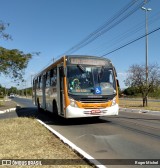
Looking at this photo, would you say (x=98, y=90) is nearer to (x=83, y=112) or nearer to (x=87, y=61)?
(x=83, y=112)

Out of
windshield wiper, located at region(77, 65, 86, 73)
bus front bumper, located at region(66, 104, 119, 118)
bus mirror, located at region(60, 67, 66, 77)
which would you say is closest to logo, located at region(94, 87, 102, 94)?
bus front bumper, located at region(66, 104, 119, 118)

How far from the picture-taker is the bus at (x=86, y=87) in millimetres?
14852

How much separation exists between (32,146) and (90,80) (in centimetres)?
619

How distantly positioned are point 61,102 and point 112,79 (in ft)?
8.60

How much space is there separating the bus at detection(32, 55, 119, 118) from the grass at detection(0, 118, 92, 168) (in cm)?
237

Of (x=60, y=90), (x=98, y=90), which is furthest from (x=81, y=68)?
(x=60, y=90)

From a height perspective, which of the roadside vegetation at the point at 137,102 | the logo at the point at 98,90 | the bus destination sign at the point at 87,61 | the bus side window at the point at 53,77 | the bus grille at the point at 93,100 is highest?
the bus destination sign at the point at 87,61

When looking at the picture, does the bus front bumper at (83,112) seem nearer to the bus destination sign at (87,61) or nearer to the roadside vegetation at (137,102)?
the bus destination sign at (87,61)

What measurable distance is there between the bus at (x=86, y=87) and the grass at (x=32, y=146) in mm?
2369

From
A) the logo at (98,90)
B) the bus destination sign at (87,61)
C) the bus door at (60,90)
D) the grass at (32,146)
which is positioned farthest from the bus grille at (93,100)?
the grass at (32,146)

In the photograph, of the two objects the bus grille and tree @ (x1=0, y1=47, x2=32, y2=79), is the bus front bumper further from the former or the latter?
tree @ (x1=0, y1=47, x2=32, y2=79)

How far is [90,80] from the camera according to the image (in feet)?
49.7

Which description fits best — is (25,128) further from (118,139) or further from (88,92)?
(118,139)

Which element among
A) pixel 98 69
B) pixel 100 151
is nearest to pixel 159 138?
pixel 100 151
